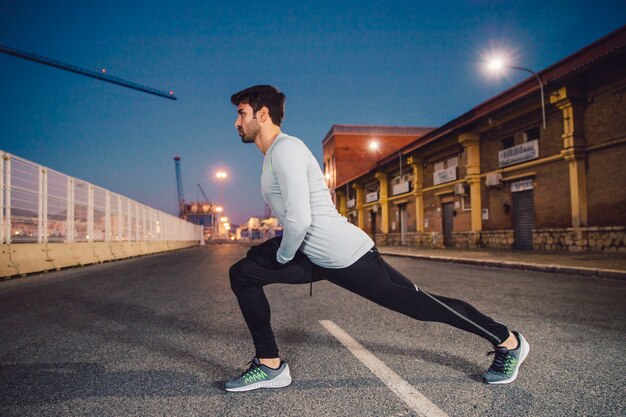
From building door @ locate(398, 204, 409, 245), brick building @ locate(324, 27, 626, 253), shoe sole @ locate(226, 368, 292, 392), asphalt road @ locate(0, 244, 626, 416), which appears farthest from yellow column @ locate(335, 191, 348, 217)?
shoe sole @ locate(226, 368, 292, 392)

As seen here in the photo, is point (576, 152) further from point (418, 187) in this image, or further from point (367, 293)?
point (367, 293)

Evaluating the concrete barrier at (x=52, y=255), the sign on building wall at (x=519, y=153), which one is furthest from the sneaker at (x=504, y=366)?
the sign on building wall at (x=519, y=153)

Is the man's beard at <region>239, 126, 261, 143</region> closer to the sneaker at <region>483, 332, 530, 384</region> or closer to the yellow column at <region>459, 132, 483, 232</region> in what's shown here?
the sneaker at <region>483, 332, 530, 384</region>

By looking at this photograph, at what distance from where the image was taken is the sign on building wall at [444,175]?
2402 centimetres

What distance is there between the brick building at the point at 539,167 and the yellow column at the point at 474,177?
55 mm

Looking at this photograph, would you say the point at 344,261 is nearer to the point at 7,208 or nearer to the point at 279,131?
the point at 279,131

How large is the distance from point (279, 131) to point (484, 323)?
1750 millimetres

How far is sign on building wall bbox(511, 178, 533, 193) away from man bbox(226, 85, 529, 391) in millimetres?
18057

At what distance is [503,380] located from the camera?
2.40 meters

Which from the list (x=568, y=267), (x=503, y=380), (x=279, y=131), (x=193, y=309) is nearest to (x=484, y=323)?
(x=503, y=380)

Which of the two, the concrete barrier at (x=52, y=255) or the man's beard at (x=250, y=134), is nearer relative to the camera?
the man's beard at (x=250, y=134)

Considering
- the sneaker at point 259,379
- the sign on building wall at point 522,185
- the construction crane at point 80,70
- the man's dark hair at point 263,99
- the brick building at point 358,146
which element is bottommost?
the sneaker at point 259,379

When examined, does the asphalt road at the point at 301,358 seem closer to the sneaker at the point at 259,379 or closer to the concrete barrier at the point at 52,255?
the sneaker at the point at 259,379

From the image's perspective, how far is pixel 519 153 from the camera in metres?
18.7
